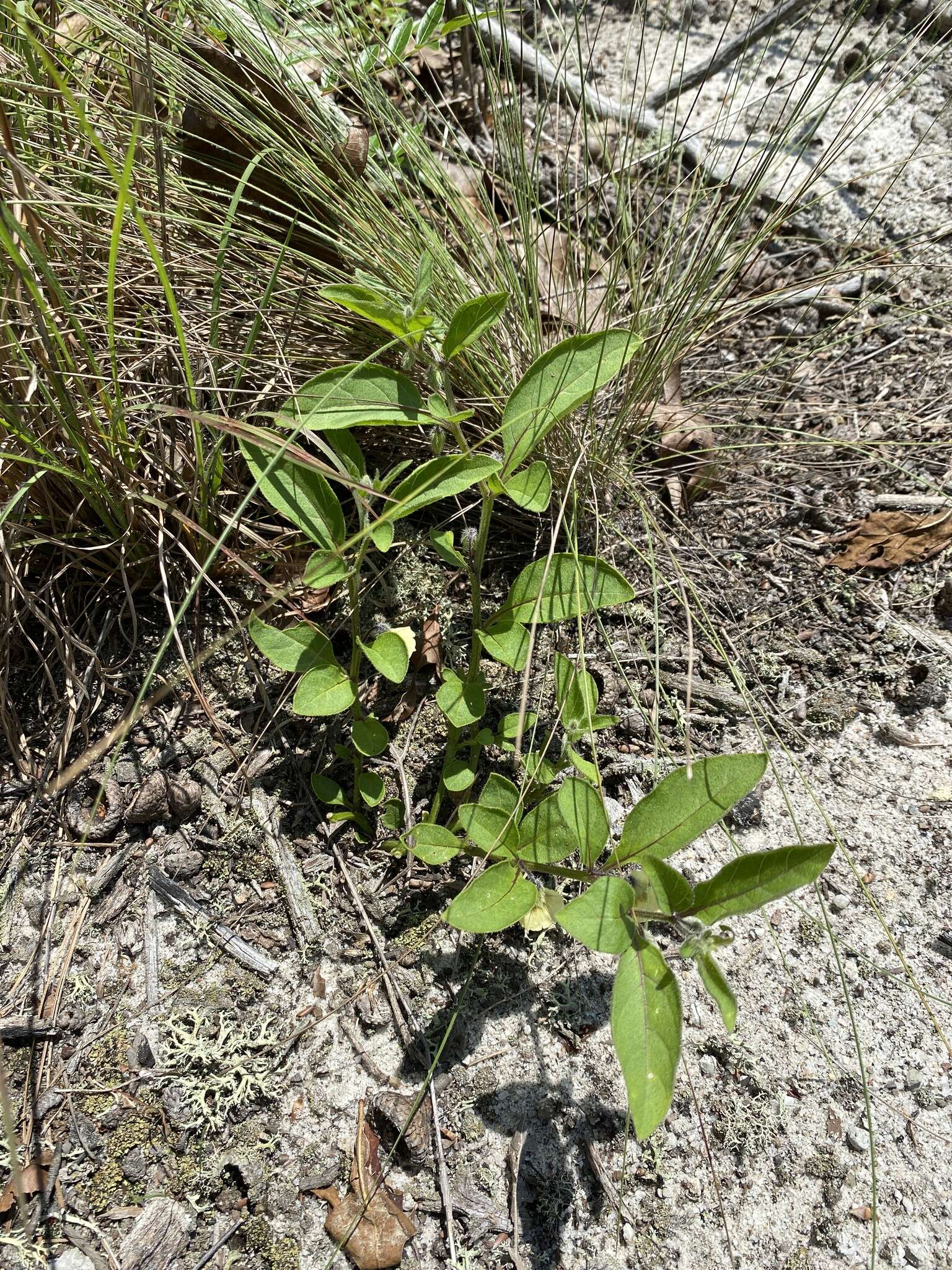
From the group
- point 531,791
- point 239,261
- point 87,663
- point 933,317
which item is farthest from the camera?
point 933,317

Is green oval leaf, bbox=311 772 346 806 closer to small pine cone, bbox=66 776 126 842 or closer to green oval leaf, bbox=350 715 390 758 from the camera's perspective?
green oval leaf, bbox=350 715 390 758

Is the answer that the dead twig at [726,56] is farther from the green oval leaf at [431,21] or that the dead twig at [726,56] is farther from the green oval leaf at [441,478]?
the green oval leaf at [441,478]

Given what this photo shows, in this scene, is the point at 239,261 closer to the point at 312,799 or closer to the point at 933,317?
the point at 312,799

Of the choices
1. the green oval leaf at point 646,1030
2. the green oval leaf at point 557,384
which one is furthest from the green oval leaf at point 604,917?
the green oval leaf at point 557,384

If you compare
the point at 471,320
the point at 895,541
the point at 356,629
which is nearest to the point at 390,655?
the point at 356,629

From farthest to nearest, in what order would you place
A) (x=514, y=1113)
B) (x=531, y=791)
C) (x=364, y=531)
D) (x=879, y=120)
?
(x=879, y=120) → (x=531, y=791) → (x=514, y=1113) → (x=364, y=531)

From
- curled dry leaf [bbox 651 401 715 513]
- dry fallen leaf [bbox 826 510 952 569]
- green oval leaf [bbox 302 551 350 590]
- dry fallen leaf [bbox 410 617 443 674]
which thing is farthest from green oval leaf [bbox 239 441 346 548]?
dry fallen leaf [bbox 826 510 952 569]

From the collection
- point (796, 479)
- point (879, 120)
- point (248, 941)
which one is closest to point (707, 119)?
point (879, 120)
